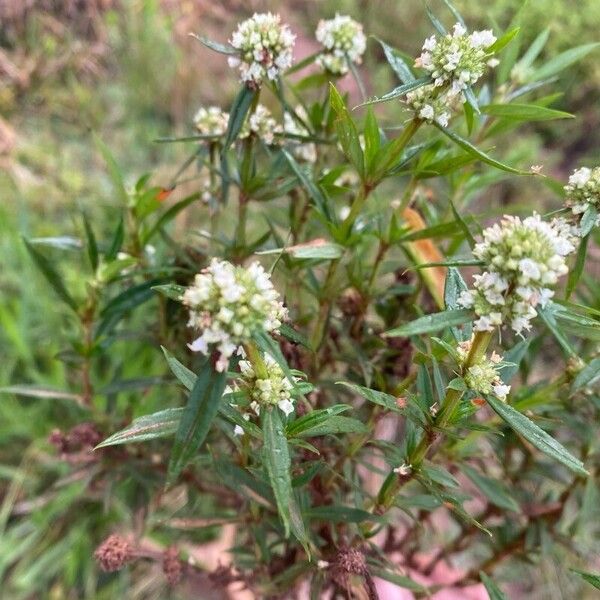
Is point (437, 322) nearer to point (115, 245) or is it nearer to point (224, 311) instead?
point (224, 311)

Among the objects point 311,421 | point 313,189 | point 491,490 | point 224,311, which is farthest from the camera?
point 491,490

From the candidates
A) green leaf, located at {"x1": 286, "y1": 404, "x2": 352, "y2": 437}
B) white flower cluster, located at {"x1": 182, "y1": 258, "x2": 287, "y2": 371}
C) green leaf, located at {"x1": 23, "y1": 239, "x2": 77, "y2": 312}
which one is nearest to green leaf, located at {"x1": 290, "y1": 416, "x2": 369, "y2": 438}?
green leaf, located at {"x1": 286, "y1": 404, "x2": 352, "y2": 437}

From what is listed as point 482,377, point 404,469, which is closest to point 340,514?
point 404,469

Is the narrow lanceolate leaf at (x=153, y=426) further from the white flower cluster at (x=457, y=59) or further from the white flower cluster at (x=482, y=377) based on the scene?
the white flower cluster at (x=457, y=59)

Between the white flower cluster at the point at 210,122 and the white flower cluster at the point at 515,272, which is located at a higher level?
the white flower cluster at the point at 210,122

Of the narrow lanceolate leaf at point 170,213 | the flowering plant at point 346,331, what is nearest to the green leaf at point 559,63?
the flowering plant at point 346,331
